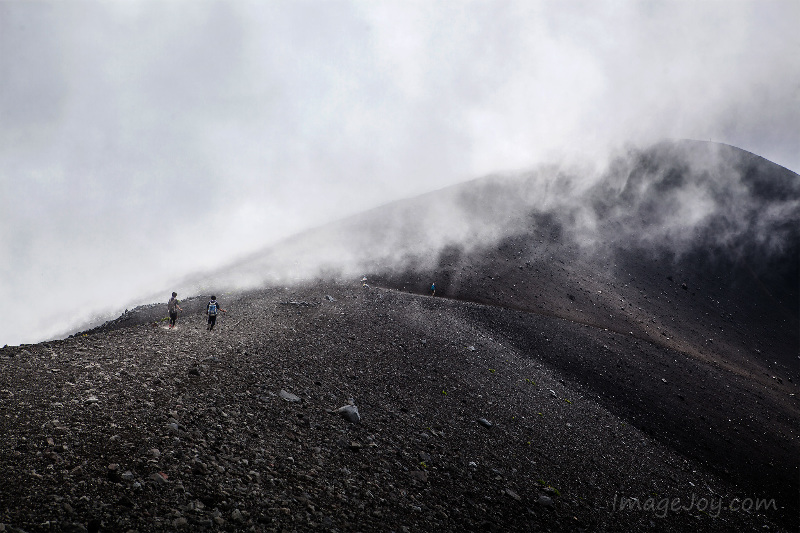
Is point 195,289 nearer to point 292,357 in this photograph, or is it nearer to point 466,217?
point 292,357

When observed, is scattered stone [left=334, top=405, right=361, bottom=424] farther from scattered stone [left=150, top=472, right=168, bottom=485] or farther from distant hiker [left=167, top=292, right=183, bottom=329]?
distant hiker [left=167, top=292, right=183, bottom=329]

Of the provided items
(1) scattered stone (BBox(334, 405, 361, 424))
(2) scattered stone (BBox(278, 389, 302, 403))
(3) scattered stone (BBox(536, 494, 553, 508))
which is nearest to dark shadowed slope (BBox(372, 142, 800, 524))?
(3) scattered stone (BBox(536, 494, 553, 508))

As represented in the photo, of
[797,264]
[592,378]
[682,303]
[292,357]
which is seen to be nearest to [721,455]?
[592,378]

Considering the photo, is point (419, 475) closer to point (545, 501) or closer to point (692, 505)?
point (545, 501)

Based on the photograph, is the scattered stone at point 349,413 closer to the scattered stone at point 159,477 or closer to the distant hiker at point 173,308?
the scattered stone at point 159,477

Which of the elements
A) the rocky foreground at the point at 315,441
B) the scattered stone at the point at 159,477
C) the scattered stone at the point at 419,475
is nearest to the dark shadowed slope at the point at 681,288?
the rocky foreground at the point at 315,441

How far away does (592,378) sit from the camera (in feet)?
99.6

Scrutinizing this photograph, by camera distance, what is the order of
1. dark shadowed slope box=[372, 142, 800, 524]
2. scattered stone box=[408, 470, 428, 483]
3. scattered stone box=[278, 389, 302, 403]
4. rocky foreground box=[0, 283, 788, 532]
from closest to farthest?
rocky foreground box=[0, 283, 788, 532]
scattered stone box=[408, 470, 428, 483]
scattered stone box=[278, 389, 302, 403]
dark shadowed slope box=[372, 142, 800, 524]

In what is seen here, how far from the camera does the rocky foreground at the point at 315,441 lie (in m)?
8.17

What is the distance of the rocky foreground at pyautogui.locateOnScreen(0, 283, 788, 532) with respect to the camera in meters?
8.17

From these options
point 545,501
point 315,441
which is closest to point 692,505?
point 545,501

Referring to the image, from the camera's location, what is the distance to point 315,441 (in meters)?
12.3

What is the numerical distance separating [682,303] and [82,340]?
2598 inches

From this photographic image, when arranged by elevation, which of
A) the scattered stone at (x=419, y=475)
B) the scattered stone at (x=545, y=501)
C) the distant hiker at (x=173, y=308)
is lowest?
the scattered stone at (x=545, y=501)
